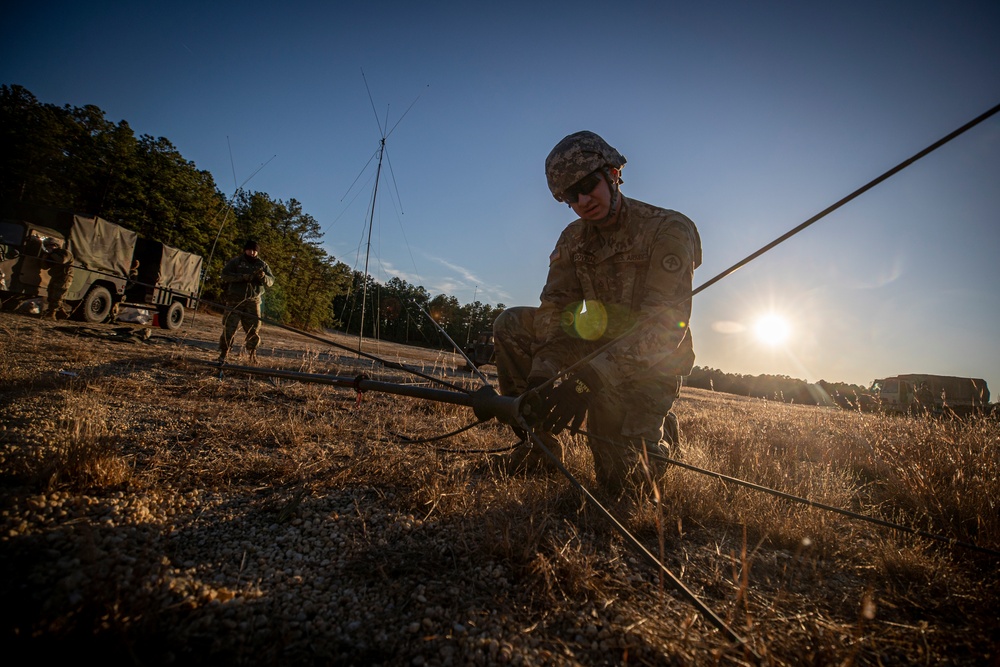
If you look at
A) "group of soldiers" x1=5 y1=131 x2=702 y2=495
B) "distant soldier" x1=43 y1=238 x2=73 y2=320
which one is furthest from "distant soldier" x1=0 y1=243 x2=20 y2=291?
"group of soldiers" x1=5 y1=131 x2=702 y2=495

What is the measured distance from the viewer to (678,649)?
1145 millimetres

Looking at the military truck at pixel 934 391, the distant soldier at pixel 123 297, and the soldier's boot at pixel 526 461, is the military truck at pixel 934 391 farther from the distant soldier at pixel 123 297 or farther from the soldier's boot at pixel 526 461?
the distant soldier at pixel 123 297

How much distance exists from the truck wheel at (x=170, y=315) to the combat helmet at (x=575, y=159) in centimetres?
1564

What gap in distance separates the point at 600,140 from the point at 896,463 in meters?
3.09

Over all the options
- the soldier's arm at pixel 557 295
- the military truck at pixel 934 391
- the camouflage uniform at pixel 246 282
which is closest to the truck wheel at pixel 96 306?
the camouflage uniform at pixel 246 282

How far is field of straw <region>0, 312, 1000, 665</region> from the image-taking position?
107 centimetres

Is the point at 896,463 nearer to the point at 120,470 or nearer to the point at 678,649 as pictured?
the point at 678,649

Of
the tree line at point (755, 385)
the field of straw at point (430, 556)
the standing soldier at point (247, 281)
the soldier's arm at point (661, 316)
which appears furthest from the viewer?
the tree line at point (755, 385)

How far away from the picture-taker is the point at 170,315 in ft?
44.6

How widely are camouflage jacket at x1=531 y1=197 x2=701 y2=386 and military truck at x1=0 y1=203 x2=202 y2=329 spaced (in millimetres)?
8331

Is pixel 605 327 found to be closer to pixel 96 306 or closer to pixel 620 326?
pixel 620 326

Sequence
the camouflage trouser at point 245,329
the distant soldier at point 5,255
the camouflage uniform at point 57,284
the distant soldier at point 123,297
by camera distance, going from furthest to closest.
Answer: the distant soldier at point 123,297, the camouflage uniform at point 57,284, the distant soldier at point 5,255, the camouflage trouser at point 245,329

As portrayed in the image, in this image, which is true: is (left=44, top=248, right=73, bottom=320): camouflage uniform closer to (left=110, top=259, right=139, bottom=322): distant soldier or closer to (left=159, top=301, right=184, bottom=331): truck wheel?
(left=110, top=259, right=139, bottom=322): distant soldier

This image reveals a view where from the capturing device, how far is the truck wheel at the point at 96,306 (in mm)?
10609
